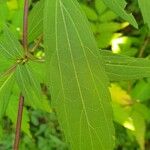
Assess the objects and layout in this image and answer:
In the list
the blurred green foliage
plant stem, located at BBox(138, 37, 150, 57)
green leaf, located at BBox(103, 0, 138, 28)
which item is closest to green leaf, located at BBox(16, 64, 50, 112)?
green leaf, located at BBox(103, 0, 138, 28)

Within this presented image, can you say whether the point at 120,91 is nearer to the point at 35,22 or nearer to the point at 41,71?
the point at 41,71

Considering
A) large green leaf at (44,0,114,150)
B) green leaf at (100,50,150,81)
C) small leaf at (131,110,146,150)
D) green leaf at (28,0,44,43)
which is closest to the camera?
large green leaf at (44,0,114,150)

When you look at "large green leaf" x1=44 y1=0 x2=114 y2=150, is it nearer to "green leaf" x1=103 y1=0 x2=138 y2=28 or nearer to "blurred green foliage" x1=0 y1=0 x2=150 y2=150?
"green leaf" x1=103 y1=0 x2=138 y2=28

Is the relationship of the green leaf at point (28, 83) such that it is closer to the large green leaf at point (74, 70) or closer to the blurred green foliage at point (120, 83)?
the large green leaf at point (74, 70)

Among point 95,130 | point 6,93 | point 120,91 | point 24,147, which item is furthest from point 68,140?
point 24,147

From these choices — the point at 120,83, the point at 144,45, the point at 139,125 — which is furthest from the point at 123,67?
the point at 144,45

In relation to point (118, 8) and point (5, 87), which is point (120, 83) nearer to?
point (5, 87)
